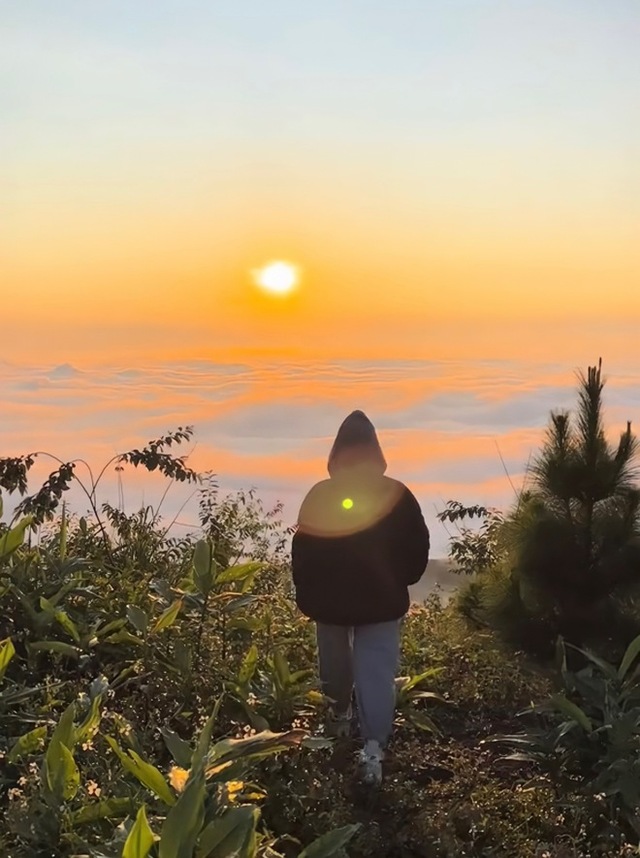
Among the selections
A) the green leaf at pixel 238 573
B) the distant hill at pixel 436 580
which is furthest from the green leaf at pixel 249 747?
the distant hill at pixel 436 580

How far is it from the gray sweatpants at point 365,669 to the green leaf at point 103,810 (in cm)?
175

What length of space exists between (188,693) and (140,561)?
237 centimetres

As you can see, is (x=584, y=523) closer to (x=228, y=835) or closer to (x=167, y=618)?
(x=167, y=618)

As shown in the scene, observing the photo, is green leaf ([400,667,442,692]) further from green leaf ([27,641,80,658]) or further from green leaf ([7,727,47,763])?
green leaf ([7,727,47,763])

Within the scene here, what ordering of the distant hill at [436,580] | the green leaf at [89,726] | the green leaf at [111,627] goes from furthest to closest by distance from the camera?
the distant hill at [436,580], the green leaf at [111,627], the green leaf at [89,726]

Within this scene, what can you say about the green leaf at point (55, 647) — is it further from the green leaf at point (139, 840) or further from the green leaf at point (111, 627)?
the green leaf at point (139, 840)

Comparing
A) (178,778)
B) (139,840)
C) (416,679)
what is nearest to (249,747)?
(178,778)

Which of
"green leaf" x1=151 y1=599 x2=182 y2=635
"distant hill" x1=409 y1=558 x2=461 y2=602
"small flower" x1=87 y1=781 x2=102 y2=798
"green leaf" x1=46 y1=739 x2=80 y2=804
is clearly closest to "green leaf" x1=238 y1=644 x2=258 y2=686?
"green leaf" x1=151 y1=599 x2=182 y2=635

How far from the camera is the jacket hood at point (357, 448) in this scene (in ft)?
18.2

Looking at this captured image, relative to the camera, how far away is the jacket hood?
555cm

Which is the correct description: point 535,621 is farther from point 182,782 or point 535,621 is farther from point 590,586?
point 182,782

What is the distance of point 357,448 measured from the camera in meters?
→ 5.55

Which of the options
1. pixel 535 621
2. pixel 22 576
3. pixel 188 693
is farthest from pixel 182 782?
pixel 22 576

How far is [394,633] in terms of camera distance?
5566mm
